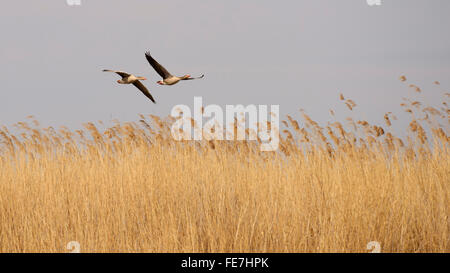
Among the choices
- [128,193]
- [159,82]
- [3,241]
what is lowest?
[3,241]

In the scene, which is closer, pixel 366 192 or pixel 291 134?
pixel 366 192

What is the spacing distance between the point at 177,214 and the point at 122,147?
1812 millimetres

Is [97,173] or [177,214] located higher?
[97,173]

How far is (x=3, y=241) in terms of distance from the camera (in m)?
5.77

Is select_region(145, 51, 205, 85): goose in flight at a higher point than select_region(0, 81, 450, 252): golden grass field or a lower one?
higher

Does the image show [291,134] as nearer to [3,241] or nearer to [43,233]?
[43,233]

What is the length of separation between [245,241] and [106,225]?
60.3 inches

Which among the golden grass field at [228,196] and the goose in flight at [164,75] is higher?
the goose in flight at [164,75]

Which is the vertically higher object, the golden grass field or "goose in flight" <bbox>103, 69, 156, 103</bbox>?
"goose in flight" <bbox>103, 69, 156, 103</bbox>

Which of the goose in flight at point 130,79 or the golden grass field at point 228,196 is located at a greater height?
the goose in flight at point 130,79
